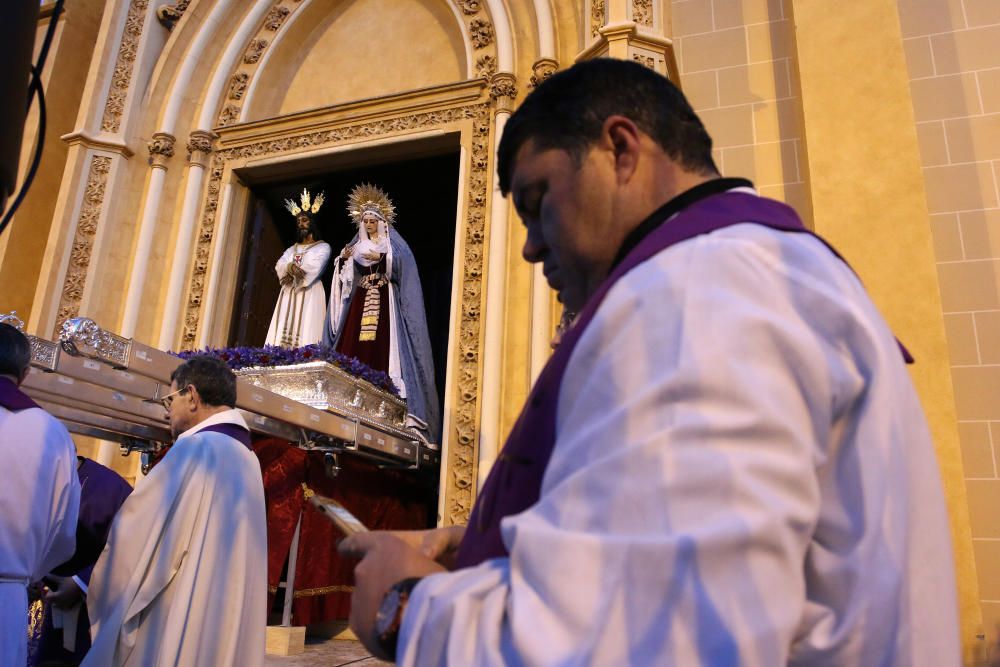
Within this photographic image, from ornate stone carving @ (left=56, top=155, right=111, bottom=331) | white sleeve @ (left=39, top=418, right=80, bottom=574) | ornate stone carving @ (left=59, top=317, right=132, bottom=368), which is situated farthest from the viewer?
ornate stone carving @ (left=56, top=155, right=111, bottom=331)

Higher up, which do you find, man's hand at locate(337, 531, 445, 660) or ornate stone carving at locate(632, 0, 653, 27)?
ornate stone carving at locate(632, 0, 653, 27)

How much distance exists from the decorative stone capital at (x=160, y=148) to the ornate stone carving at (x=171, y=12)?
1474mm

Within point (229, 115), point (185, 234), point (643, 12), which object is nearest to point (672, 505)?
point (643, 12)

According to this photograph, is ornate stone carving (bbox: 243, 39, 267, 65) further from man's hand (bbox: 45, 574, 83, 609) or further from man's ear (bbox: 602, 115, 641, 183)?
man's ear (bbox: 602, 115, 641, 183)

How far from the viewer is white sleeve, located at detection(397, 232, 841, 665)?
0.65 metres

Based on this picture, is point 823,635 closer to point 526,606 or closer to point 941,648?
point 941,648

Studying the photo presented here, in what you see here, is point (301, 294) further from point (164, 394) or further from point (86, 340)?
point (86, 340)

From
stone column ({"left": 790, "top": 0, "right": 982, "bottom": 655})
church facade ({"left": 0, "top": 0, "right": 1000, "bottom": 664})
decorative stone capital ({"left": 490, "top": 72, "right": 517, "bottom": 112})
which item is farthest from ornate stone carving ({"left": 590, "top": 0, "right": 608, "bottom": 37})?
stone column ({"left": 790, "top": 0, "right": 982, "bottom": 655})

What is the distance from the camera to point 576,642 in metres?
0.66

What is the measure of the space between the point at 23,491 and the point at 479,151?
4819mm

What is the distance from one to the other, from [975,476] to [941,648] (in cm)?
455

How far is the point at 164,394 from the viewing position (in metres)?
4.38

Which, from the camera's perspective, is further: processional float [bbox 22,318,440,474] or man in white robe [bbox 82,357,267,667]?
processional float [bbox 22,318,440,474]

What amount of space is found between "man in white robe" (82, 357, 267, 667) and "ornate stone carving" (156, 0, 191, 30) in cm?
646
